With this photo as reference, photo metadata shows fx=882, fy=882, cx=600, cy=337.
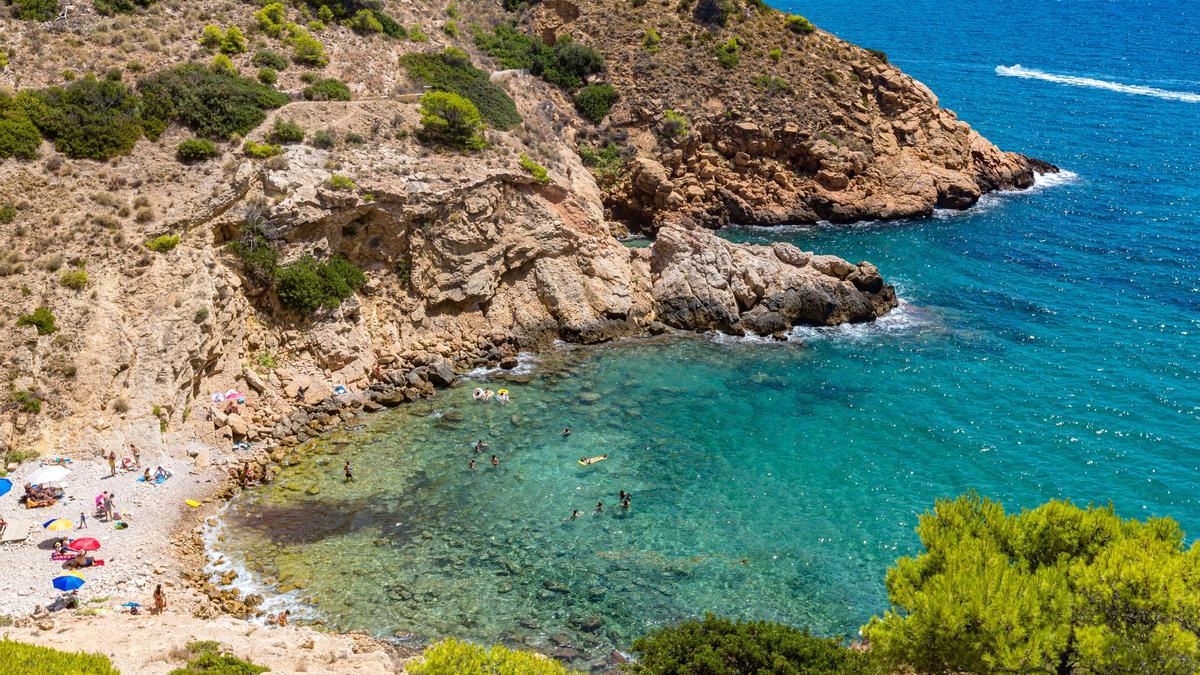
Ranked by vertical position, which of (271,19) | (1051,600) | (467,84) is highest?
(271,19)

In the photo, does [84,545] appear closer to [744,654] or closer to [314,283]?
[314,283]

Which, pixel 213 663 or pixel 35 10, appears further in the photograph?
pixel 35 10

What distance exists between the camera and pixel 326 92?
55.9 meters

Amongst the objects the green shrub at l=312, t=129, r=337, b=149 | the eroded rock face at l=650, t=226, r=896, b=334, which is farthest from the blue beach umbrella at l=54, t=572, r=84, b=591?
the eroded rock face at l=650, t=226, r=896, b=334

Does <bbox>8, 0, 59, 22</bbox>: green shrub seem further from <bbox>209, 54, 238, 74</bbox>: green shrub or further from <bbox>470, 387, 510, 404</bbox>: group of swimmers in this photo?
<bbox>470, 387, 510, 404</bbox>: group of swimmers

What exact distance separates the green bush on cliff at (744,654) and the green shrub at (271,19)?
52788 millimetres

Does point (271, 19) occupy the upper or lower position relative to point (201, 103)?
upper

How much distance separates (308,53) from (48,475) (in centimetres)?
3517

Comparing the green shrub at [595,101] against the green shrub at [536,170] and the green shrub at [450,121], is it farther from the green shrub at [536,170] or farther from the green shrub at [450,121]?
the green shrub at [450,121]

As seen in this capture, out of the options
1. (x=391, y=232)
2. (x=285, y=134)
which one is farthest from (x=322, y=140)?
(x=391, y=232)

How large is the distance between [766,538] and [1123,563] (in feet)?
58.1

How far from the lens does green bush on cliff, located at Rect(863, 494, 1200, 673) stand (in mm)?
19016

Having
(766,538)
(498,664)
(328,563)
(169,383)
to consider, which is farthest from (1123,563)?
(169,383)

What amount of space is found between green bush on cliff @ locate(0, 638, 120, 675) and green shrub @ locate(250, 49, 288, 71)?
43.0 m
